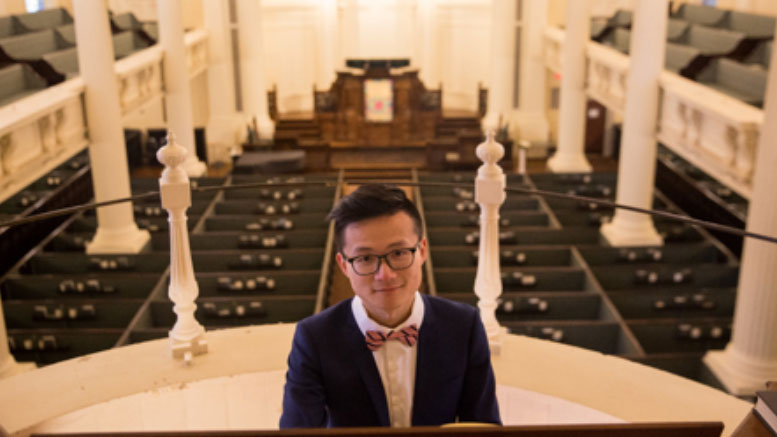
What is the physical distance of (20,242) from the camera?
36.7 feet

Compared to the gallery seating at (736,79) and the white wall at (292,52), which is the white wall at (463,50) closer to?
the white wall at (292,52)

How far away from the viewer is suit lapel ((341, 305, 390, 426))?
2.49 m

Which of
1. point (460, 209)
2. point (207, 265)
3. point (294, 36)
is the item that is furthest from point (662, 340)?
point (294, 36)

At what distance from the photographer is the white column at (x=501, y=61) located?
62.6ft

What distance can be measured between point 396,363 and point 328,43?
1948cm

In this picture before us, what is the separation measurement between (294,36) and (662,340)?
15.5m

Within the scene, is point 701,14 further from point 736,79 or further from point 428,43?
point 428,43

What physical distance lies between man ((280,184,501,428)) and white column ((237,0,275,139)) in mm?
16804

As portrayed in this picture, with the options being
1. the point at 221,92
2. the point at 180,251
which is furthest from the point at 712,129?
the point at 221,92

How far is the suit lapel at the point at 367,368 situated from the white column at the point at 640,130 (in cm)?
889

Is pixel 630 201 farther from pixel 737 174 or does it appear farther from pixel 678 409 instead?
pixel 678 409

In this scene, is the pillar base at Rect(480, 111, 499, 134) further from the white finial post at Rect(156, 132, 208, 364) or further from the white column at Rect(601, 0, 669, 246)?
the white finial post at Rect(156, 132, 208, 364)

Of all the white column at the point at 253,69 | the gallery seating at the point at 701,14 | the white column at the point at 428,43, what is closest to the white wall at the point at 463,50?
the white column at the point at 428,43

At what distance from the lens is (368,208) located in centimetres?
238
